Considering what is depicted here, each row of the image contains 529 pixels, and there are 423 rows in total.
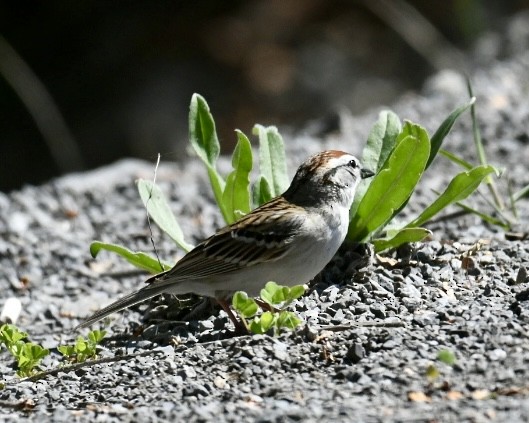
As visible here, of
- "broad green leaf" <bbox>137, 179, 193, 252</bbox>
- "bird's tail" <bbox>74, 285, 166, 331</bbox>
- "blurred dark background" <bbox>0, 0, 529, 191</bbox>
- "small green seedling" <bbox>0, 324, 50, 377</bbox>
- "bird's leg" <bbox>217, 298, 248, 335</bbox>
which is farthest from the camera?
"blurred dark background" <bbox>0, 0, 529, 191</bbox>

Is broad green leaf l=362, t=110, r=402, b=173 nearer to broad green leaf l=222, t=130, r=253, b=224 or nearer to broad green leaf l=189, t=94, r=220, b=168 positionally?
broad green leaf l=222, t=130, r=253, b=224

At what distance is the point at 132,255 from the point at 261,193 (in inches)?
34.1

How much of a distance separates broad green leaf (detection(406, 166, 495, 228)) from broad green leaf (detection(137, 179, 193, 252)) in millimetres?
1329

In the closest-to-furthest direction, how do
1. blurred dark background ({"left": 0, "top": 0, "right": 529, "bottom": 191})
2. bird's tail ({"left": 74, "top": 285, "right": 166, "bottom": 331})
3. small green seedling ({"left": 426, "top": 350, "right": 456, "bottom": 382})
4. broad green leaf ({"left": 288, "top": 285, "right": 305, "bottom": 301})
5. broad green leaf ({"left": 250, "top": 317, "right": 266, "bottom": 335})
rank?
1. small green seedling ({"left": 426, "top": 350, "right": 456, "bottom": 382})
2. broad green leaf ({"left": 288, "top": 285, "right": 305, "bottom": 301})
3. broad green leaf ({"left": 250, "top": 317, "right": 266, "bottom": 335})
4. bird's tail ({"left": 74, "top": 285, "right": 166, "bottom": 331})
5. blurred dark background ({"left": 0, "top": 0, "right": 529, "bottom": 191})

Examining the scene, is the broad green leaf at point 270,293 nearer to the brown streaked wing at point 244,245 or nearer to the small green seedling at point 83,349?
the brown streaked wing at point 244,245

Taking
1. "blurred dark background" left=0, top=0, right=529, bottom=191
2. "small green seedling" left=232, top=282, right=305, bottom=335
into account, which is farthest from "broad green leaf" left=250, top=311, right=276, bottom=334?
"blurred dark background" left=0, top=0, right=529, bottom=191

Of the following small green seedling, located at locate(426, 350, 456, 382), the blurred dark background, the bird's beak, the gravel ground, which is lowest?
small green seedling, located at locate(426, 350, 456, 382)

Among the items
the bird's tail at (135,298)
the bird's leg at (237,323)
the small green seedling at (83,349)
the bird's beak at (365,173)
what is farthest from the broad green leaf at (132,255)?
the bird's beak at (365,173)

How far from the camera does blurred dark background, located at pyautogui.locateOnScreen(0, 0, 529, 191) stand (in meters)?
14.6

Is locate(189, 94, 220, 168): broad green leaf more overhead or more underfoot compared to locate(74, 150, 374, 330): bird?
more overhead

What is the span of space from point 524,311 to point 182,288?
180cm

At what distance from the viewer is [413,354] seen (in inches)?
183

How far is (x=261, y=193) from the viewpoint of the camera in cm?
644

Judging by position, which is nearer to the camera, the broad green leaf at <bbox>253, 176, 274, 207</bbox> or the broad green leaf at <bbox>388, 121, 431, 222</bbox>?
the broad green leaf at <bbox>388, 121, 431, 222</bbox>
